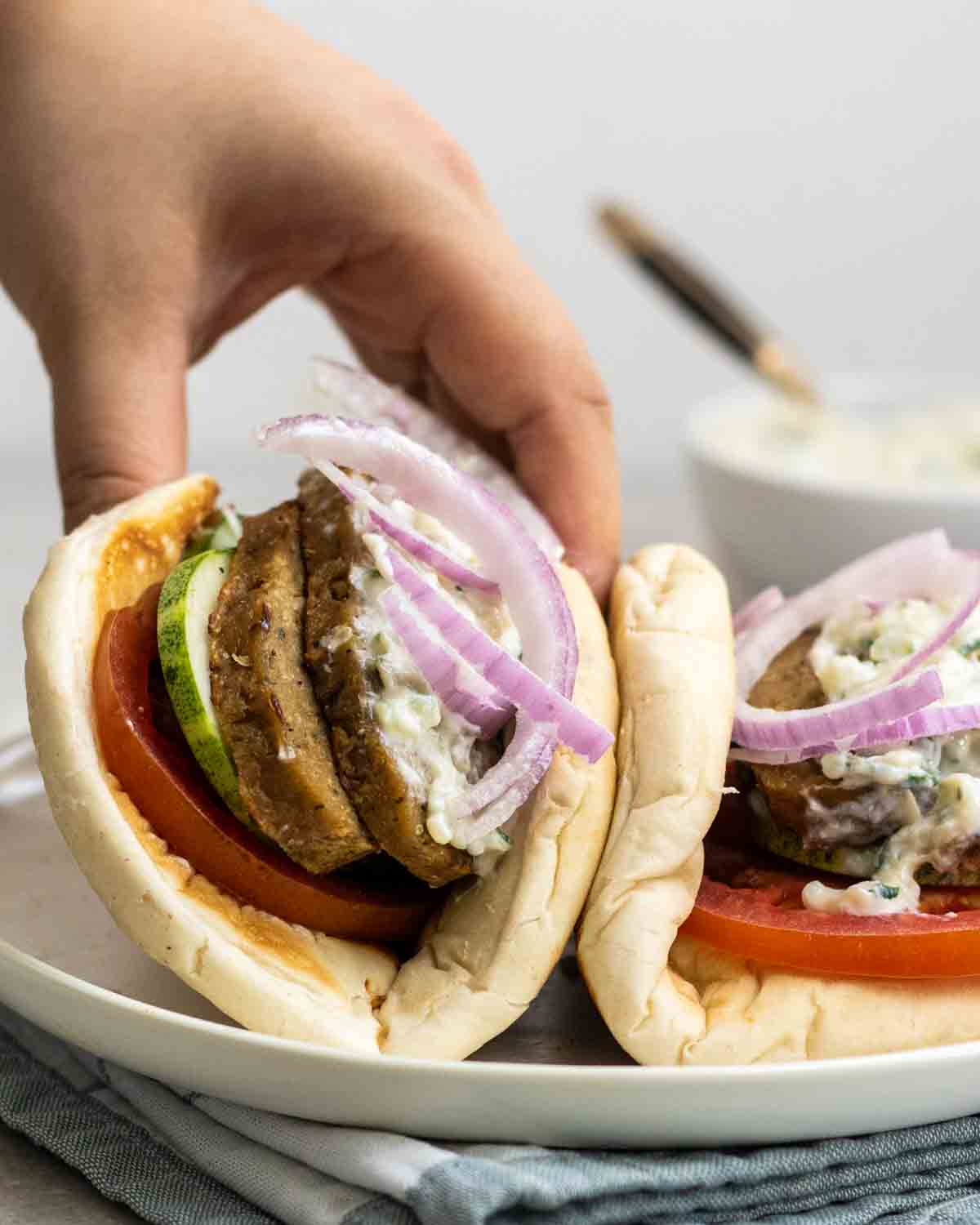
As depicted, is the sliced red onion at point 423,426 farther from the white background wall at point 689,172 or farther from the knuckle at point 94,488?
the white background wall at point 689,172

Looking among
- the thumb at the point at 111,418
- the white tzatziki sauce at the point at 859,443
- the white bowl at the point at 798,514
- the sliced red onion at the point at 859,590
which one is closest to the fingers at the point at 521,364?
the sliced red onion at the point at 859,590

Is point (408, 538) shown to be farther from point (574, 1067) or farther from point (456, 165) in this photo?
point (456, 165)

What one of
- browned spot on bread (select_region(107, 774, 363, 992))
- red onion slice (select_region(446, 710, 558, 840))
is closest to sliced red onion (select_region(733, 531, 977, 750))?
red onion slice (select_region(446, 710, 558, 840))

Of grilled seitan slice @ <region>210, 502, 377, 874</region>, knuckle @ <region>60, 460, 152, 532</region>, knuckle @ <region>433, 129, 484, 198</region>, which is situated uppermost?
knuckle @ <region>433, 129, 484, 198</region>

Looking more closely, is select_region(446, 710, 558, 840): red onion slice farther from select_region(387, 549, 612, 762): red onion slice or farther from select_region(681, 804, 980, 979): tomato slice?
select_region(681, 804, 980, 979): tomato slice

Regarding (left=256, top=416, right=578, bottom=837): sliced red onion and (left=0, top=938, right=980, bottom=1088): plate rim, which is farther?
(left=256, top=416, right=578, bottom=837): sliced red onion

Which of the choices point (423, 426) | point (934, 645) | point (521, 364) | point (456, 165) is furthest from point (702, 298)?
point (934, 645)
